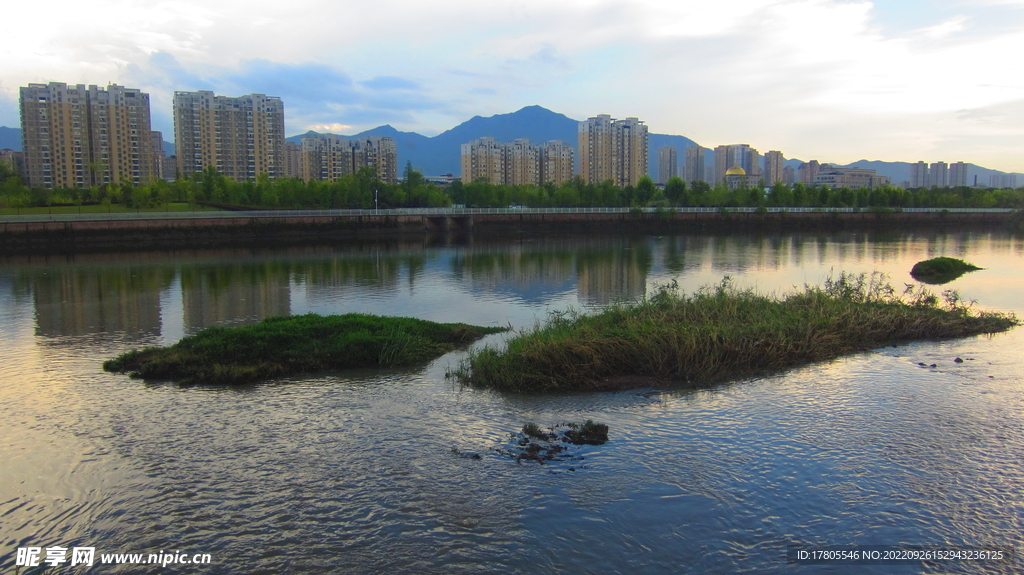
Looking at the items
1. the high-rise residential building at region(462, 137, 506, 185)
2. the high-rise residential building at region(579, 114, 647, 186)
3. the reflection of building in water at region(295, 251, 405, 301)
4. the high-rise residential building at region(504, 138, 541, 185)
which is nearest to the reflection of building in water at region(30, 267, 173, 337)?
the reflection of building in water at region(295, 251, 405, 301)

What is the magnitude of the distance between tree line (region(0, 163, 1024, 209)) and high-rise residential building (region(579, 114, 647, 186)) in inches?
2290

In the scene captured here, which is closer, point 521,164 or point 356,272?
point 356,272

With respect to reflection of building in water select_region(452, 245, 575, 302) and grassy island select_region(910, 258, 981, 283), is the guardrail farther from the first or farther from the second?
grassy island select_region(910, 258, 981, 283)

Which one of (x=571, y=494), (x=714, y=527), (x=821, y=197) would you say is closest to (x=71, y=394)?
(x=571, y=494)

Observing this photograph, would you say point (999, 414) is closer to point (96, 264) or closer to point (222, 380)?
point (222, 380)

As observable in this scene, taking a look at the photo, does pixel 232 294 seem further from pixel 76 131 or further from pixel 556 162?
pixel 556 162

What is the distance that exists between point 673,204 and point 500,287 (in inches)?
2676

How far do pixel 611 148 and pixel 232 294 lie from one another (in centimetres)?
14375

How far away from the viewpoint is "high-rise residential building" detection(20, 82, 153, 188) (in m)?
106

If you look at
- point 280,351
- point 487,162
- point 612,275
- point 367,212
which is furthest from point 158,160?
point 280,351

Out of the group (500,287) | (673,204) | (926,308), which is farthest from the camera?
(673,204)

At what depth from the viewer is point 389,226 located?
6838 cm

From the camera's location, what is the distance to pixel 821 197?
317 ft

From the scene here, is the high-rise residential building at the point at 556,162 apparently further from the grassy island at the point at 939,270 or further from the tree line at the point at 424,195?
the grassy island at the point at 939,270
